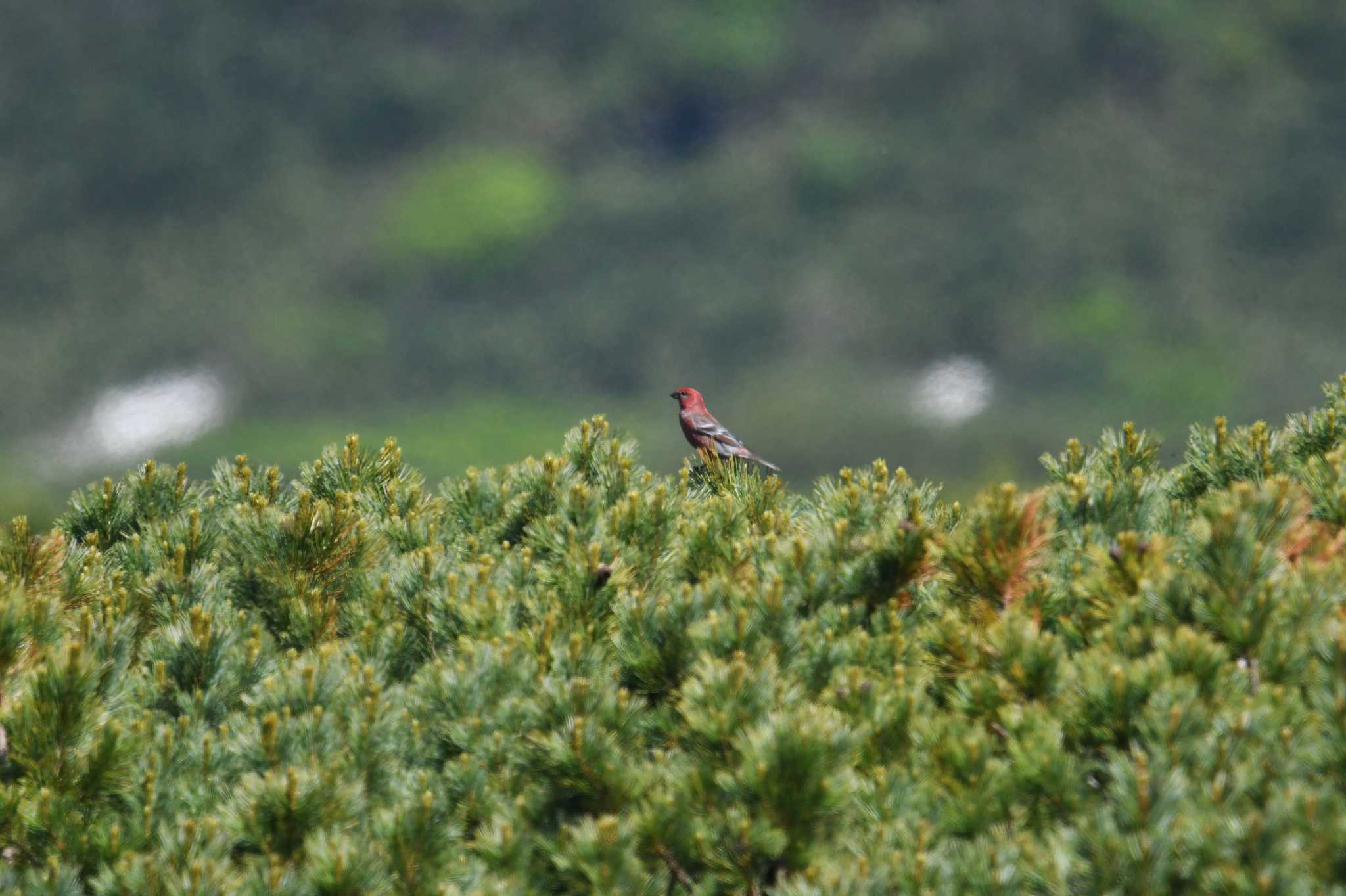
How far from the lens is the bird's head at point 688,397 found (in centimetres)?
944

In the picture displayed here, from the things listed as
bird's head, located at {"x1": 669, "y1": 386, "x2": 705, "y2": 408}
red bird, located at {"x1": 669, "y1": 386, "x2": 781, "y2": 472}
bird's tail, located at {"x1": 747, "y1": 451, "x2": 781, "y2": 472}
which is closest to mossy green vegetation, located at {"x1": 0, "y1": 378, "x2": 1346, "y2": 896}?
bird's tail, located at {"x1": 747, "y1": 451, "x2": 781, "y2": 472}

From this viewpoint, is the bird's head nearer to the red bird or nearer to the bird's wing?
the red bird

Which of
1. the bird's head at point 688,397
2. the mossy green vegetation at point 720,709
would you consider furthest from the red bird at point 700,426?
the mossy green vegetation at point 720,709

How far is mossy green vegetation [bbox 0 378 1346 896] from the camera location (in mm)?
2170

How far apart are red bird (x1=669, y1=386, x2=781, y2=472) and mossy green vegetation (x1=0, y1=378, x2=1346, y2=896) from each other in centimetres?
505

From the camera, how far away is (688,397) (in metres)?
9.52

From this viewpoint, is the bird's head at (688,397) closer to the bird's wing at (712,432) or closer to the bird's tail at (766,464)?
the bird's wing at (712,432)

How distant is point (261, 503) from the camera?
3797 mm

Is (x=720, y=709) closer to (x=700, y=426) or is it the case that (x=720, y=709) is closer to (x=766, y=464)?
(x=766, y=464)

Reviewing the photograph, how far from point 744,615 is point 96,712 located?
1.40m

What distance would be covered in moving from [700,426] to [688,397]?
0.50m

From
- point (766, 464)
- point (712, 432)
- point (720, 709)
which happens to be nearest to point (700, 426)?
point (712, 432)

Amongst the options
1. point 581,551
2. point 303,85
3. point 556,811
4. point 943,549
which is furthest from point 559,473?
point 303,85

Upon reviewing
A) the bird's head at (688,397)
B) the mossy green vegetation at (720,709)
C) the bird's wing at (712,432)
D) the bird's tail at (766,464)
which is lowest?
the mossy green vegetation at (720,709)
